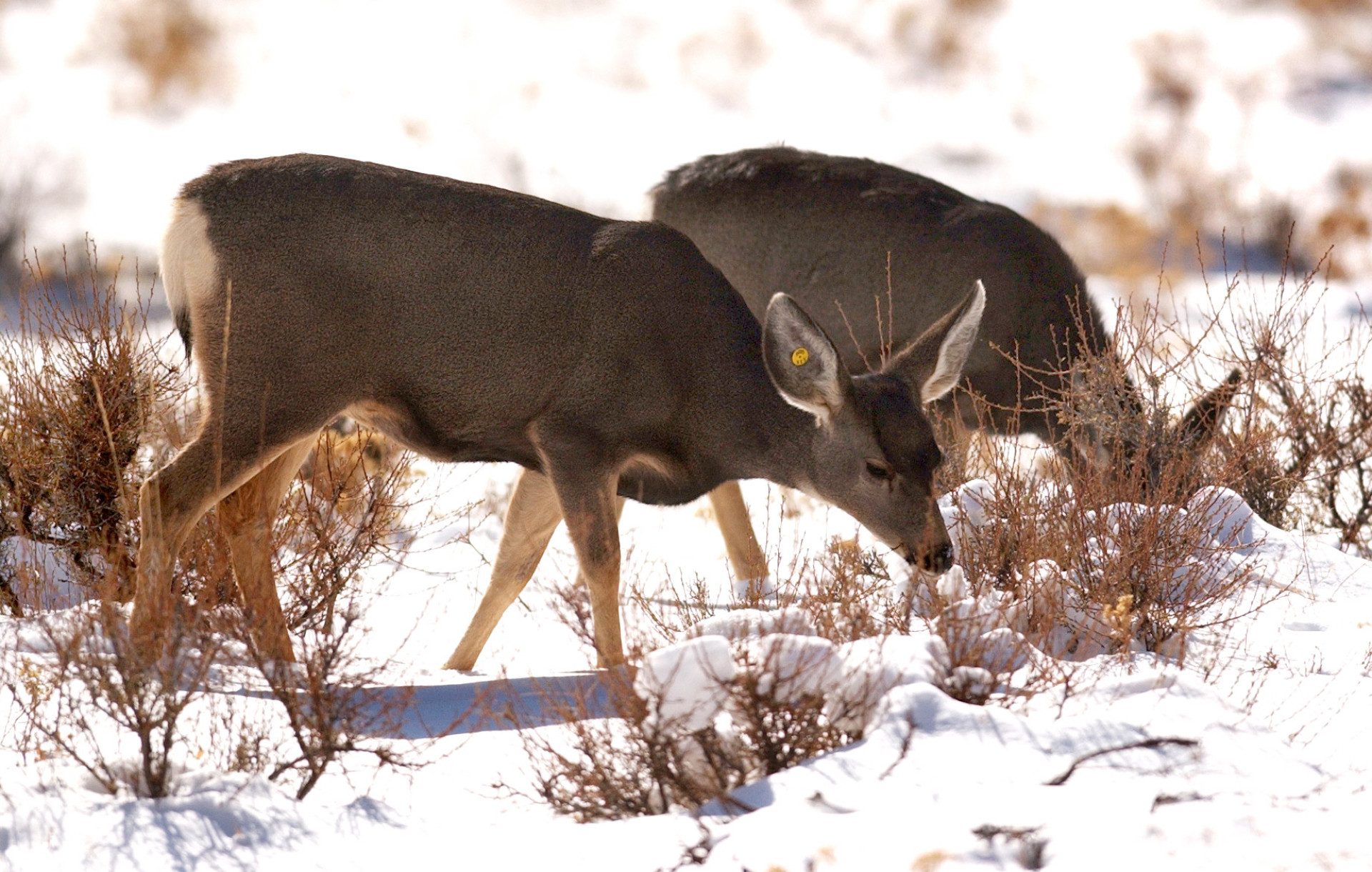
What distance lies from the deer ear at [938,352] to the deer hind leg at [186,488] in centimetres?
282

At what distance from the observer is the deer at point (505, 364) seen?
6844mm

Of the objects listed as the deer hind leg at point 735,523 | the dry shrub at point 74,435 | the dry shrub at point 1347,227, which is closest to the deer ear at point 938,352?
the deer hind leg at point 735,523

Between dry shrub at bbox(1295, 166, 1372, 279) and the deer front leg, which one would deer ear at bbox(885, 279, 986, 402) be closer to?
the deer front leg

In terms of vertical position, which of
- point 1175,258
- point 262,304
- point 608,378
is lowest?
point 608,378

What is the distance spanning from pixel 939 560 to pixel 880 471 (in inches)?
20.4

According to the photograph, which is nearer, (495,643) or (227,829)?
(227,829)

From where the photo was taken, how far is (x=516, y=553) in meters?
7.95

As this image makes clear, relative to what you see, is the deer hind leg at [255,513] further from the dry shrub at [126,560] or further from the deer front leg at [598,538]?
the deer front leg at [598,538]

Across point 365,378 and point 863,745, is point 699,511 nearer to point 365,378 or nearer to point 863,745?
point 365,378

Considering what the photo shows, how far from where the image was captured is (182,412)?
9.09 metres

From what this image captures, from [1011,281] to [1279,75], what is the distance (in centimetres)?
2061

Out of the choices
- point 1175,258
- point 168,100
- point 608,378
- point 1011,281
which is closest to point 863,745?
point 608,378

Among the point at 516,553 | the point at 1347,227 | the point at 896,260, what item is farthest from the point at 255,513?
the point at 1347,227

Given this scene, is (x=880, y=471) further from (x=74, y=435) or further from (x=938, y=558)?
(x=74, y=435)
